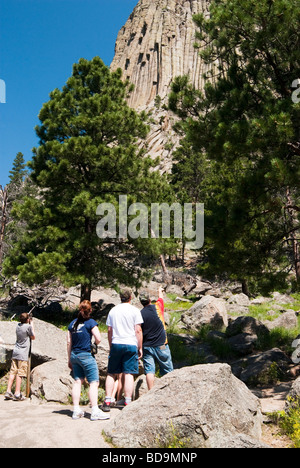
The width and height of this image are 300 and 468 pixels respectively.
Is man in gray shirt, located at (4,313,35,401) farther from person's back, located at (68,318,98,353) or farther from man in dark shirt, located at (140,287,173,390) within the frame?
man in dark shirt, located at (140,287,173,390)

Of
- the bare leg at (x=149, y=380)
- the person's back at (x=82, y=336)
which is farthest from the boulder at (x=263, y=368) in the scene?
the person's back at (x=82, y=336)

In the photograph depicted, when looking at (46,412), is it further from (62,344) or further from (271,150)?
(271,150)

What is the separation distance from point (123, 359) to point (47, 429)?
1.48 meters

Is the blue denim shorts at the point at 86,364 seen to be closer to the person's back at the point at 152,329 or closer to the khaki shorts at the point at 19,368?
the person's back at the point at 152,329

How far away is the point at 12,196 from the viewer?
65.3 feet

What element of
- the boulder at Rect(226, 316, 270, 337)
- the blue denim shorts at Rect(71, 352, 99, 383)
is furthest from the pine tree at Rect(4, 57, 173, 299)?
the blue denim shorts at Rect(71, 352, 99, 383)

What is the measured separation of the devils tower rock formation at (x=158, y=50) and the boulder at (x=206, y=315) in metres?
77.5

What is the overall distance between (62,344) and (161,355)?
11.9ft

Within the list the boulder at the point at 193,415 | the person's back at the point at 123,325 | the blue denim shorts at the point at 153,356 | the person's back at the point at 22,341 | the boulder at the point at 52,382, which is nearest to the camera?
the boulder at the point at 193,415

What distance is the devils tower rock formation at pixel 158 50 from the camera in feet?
306

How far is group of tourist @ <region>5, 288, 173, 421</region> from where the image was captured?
529 centimetres

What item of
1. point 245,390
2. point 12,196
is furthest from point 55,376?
point 12,196

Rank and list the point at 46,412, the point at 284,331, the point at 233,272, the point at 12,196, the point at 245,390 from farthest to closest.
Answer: the point at 12,196 → the point at 284,331 → the point at 233,272 → the point at 46,412 → the point at 245,390

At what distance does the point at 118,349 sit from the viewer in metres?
5.59
